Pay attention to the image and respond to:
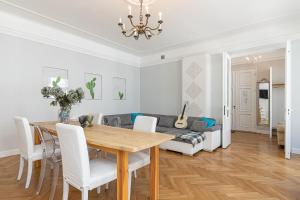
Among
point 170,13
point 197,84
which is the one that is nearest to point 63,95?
point 170,13

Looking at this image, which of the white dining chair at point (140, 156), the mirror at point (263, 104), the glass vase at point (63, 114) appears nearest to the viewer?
the white dining chair at point (140, 156)

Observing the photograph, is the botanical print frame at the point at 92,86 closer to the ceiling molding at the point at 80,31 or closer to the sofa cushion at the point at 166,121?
the ceiling molding at the point at 80,31

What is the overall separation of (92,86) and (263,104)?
541 cm

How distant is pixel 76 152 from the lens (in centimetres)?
146

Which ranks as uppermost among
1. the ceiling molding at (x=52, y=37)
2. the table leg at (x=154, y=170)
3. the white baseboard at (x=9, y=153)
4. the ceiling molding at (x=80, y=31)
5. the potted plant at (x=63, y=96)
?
the ceiling molding at (x=80, y=31)

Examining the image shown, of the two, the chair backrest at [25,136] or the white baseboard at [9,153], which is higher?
the chair backrest at [25,136]

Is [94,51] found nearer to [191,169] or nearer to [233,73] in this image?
[191,169]

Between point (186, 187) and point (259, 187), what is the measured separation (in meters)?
0.94

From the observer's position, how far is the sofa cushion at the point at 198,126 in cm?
392

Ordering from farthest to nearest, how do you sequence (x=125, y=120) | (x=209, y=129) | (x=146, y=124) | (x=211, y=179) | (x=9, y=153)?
(x=125, y=120) < (x=209, y=129) < (x=9, y=153) < (x=211, y=179) < (x=146, y=124)

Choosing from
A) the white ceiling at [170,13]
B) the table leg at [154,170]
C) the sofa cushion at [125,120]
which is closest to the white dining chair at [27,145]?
the table leg at [154,170]

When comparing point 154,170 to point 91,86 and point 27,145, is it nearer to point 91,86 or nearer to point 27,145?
point 27,145

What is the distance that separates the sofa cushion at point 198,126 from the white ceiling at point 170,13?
206 centimetres

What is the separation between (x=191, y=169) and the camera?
112 inches
